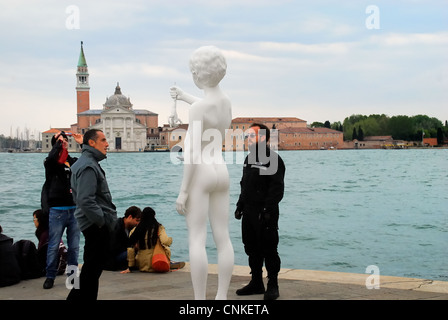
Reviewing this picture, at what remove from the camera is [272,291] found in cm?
425

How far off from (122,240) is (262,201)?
1861 mm

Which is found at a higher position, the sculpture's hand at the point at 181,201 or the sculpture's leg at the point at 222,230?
the sculpture's hand at the point at 181,201

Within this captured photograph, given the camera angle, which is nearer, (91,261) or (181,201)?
(181,201)

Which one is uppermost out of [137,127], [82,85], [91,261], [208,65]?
[82,85]

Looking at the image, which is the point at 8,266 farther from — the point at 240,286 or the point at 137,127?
the point at 137,127

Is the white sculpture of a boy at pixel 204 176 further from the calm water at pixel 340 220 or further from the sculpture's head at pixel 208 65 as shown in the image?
the calm water at pixel 340 220

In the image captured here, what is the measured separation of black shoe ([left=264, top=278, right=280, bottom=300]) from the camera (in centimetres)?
420

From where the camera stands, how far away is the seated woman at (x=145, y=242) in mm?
5301

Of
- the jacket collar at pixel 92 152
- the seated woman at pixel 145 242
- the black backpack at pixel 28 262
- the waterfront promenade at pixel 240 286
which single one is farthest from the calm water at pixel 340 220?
the jacket collar at pixel 92 152

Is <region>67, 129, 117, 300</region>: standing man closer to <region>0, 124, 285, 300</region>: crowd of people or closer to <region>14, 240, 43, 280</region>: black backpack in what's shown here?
<region>0, 124, 285, 300</region>: crowd of people

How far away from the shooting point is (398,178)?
37500 millimetres

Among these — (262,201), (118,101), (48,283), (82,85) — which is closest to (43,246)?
(48,283)

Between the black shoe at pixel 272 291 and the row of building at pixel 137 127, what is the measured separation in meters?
97.5

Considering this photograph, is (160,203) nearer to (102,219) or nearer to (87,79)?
(102,219)
